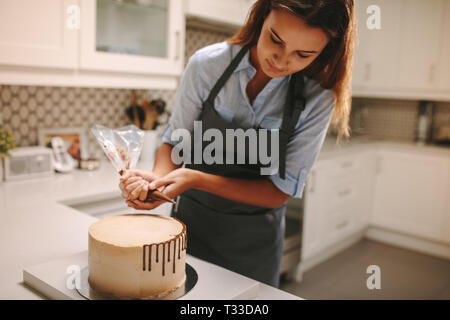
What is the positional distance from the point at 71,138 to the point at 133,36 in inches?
23.8

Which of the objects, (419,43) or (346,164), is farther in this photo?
(419,43)

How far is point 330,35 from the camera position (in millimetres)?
884

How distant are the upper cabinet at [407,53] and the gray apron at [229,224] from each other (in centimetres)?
205

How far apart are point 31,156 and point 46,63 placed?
Result: 1.38 feet

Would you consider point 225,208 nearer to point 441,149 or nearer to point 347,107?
point 347,107

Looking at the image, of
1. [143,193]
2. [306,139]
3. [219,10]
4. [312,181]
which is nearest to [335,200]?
[312,181]

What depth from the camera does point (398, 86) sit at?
3.14 metres

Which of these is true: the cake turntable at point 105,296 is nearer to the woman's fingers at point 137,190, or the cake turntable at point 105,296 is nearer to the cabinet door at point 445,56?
the woman's fingers at point 137,190

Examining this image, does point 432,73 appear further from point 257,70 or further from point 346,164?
point 257,70

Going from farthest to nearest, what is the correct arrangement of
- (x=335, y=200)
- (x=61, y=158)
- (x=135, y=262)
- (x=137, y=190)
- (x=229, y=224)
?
(x=335, y=200) < (x=61, y=158) < (x=229, y=224) < (x=137, y=190) < (x=135, y=262)

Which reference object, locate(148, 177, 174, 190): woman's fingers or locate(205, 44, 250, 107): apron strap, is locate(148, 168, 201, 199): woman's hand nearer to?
locate(148, 177, 174, 190): woman's fingers

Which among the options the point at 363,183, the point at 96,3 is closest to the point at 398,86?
the point at 363,183

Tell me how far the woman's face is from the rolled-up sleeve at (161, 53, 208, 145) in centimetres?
25

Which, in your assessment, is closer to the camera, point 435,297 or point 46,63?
point 46,63
